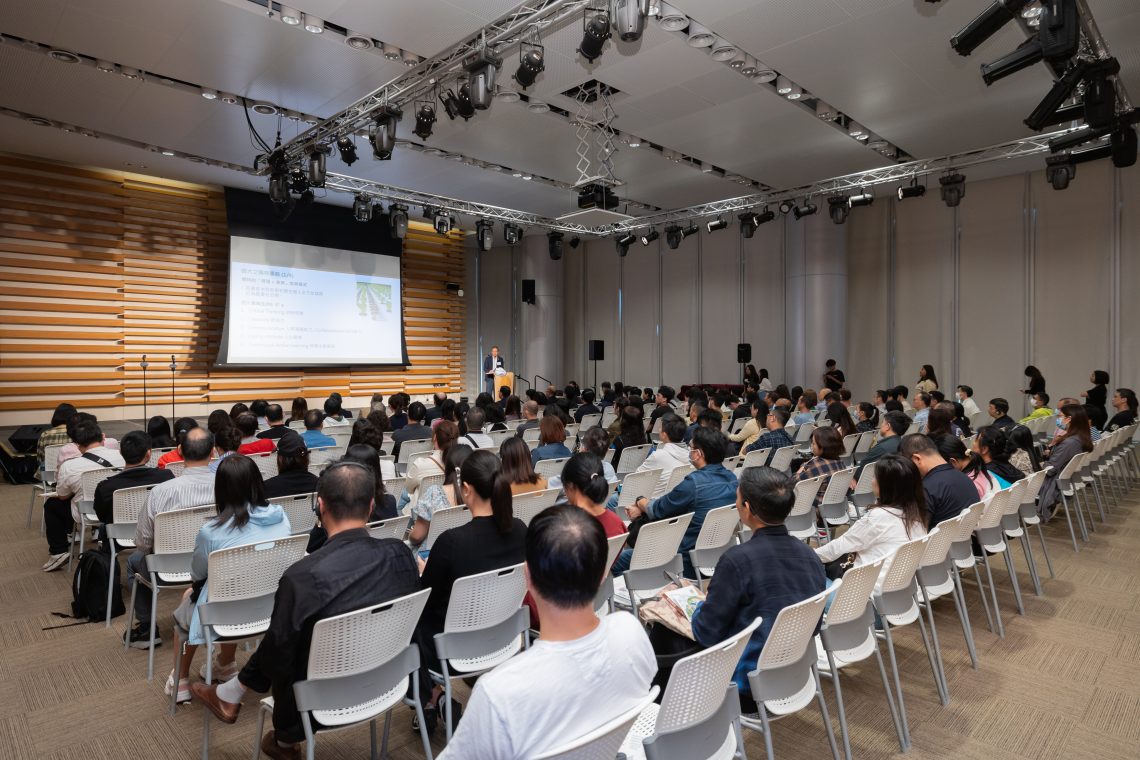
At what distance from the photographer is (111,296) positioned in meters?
12.4

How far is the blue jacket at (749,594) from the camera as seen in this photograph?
2.27 metres

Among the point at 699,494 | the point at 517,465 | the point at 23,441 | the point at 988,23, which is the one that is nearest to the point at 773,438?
the point at 699,494

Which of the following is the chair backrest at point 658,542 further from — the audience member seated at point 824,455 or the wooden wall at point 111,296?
the wooden wall at point 111,296

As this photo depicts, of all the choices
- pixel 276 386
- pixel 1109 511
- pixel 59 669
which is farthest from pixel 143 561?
pixel 276 386

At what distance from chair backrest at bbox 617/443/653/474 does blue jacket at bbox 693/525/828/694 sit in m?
3.87

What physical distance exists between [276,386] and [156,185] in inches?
179

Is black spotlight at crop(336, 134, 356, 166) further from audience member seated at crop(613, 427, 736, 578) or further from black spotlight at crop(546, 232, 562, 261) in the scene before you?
black spotlight at crop(546, 232, 562, 261)

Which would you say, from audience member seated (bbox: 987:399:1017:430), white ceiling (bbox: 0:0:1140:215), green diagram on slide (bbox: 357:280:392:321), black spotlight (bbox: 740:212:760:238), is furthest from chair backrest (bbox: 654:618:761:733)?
green diagram on slide (bbox: 357:280:392:321)

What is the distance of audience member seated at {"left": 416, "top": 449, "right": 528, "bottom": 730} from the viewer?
8.56ft

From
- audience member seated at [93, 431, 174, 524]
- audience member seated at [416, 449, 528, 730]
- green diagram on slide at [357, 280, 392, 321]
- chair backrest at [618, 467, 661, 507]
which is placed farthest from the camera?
green diagram on slide at [357, 280, 392, 321]

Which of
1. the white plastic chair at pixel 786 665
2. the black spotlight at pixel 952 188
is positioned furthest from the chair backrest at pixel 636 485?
the black spotlight at pixel 952 188

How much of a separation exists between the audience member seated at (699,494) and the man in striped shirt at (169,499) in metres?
2.39

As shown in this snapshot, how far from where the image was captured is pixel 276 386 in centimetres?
1432

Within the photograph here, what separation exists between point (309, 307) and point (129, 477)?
10.6m
